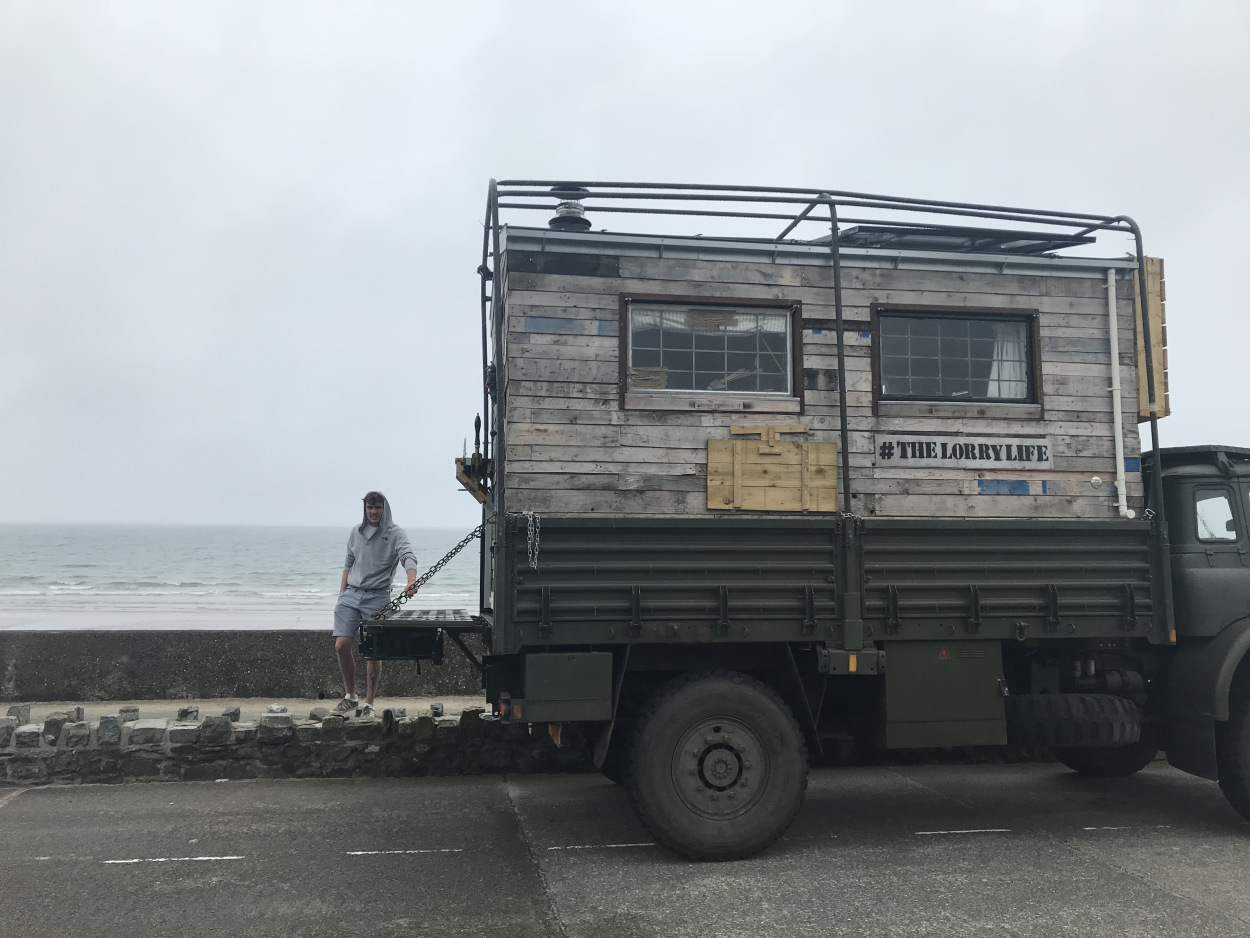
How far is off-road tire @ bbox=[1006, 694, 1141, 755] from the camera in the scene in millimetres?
6277

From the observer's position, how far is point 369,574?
816 cm

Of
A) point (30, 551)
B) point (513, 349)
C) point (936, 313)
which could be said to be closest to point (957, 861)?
point (936, 313)

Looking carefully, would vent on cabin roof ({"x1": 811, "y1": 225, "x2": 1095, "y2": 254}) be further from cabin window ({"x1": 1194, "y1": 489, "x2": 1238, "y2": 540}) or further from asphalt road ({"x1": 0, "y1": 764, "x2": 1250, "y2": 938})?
asphalt road ({"x1": 0, "y1": 764, "x2": 1250, "y2": 938})

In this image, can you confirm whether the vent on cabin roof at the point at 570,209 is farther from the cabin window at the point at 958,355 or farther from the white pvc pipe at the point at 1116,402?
the white pvc pipe at the point at 1116,402

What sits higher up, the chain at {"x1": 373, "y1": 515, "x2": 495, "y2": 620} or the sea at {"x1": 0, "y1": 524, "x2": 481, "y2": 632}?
the chain at {"x1": 373, "y1": 515, "x2": 495, "y2": 620}

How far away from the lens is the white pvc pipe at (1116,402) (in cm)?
644

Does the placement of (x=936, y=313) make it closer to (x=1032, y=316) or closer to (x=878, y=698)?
(x=1032, y=316)

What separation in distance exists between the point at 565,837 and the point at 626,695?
0.95 m

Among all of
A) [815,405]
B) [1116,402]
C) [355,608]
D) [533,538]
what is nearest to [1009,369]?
[1116,402]

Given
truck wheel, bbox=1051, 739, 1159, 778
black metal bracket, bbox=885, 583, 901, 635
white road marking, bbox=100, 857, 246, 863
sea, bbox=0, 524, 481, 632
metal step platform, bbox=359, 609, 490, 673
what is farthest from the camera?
sea, bbox=0, 524, 481, 632

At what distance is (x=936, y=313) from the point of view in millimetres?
6559

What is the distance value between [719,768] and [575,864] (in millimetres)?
984

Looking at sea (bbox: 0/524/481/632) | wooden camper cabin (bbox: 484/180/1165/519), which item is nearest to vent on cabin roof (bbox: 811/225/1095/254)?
wooden camper cabin (bbox: 484/180/1165/519)

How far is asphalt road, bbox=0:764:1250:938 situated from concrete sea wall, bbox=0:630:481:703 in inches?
99.5
